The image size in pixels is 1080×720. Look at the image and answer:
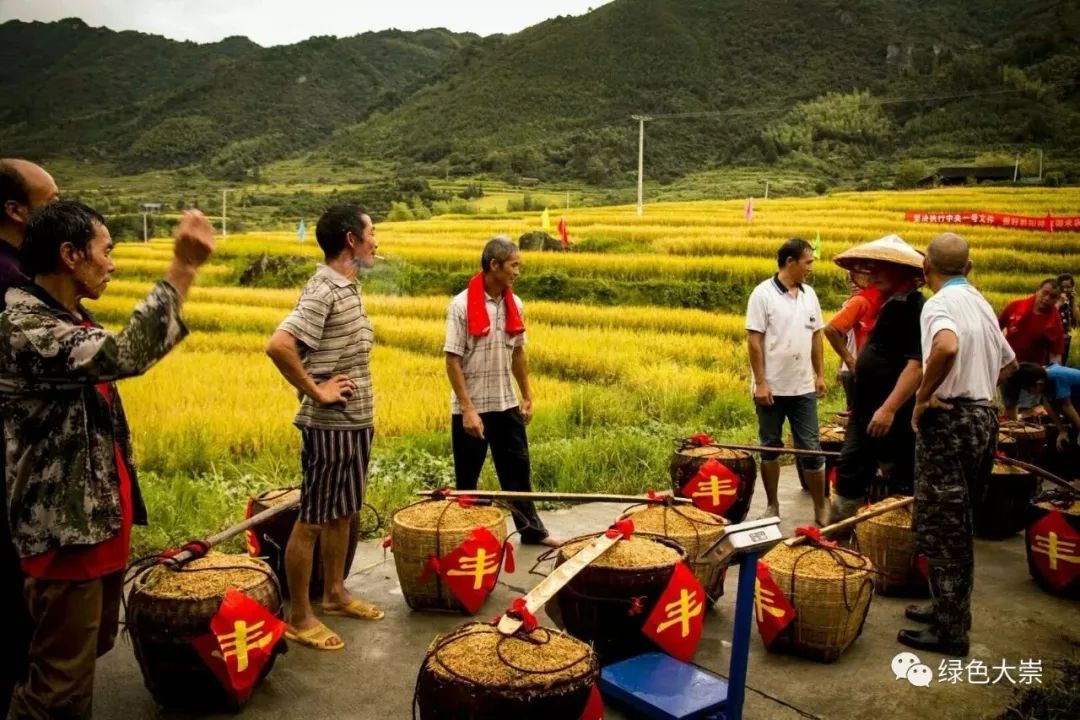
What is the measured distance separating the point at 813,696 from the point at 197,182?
48.8 ft

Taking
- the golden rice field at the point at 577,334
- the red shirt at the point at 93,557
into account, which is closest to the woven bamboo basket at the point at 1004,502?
the golden rice field at the point at 577,334

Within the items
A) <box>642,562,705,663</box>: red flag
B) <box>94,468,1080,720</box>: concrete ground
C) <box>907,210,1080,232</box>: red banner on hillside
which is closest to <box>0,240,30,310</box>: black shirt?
<box>94,468,1080,720</box>: concrete ground

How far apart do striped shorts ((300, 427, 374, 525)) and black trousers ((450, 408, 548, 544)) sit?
41.8 inches

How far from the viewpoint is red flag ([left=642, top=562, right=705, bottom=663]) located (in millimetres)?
3012

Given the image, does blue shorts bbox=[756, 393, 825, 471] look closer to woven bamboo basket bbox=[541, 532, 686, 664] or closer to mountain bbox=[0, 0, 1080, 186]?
woven bamboo basket bbox=[541, 532, 686, 664]

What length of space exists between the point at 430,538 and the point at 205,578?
3.18 feet

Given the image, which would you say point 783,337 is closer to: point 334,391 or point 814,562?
point 814,562

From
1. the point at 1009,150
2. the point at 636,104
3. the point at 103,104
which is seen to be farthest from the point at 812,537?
the point at 636,104

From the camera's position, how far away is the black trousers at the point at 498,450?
4.47m

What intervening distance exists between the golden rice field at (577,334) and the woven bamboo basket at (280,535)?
1.35 m

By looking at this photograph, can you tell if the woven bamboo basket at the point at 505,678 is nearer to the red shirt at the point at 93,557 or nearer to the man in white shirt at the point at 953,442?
the red shirt at the point at 93,557

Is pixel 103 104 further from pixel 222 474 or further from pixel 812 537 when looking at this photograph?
pixel 812 537

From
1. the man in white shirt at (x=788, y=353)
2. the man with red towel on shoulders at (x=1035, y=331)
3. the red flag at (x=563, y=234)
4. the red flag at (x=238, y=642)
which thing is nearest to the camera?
the red flag at (x=238, y=642)

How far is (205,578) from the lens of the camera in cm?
299
